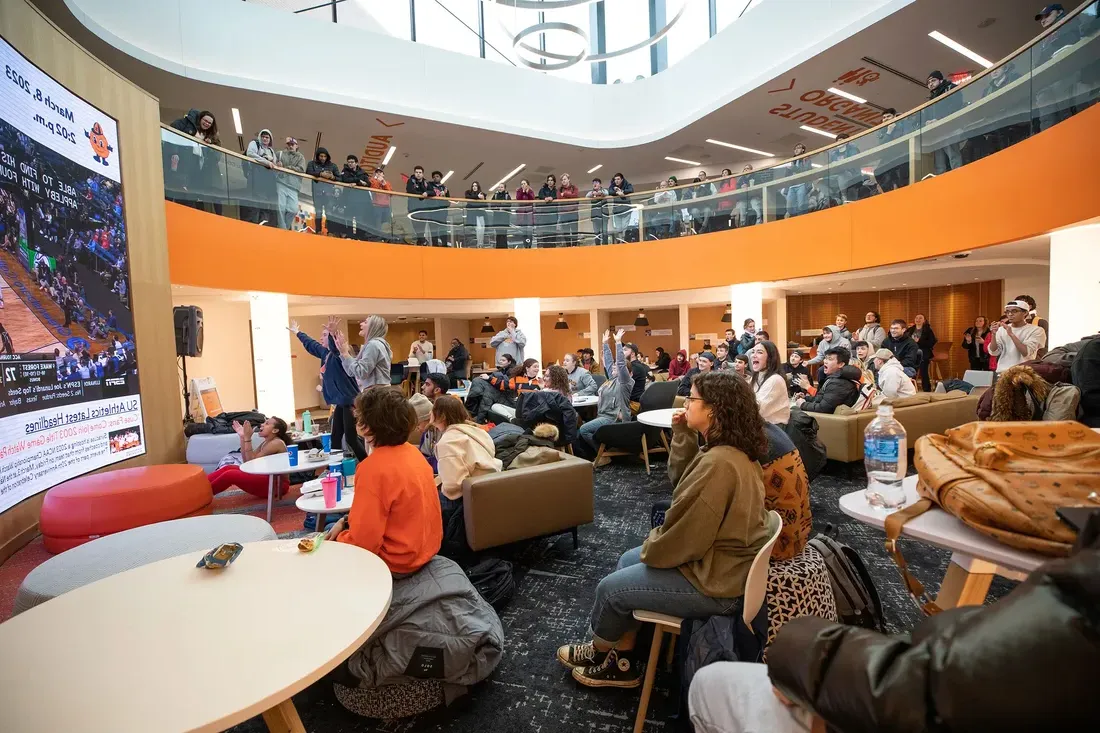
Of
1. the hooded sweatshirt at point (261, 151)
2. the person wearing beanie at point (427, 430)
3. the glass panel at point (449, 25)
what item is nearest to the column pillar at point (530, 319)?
the hooded sweatshirt at point (261, 151)

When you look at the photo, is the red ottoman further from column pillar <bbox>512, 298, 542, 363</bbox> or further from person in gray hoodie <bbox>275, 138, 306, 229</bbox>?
column pillar <bbox>512, 298, 542, 363</bbox>

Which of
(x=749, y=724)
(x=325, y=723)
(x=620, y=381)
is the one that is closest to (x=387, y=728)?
(x=325, y=723)

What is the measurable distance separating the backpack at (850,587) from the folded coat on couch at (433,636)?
1.49m

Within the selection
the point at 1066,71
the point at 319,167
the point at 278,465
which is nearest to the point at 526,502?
the point at 278,465

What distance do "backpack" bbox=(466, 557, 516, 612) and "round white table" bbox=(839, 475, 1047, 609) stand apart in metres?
2.11

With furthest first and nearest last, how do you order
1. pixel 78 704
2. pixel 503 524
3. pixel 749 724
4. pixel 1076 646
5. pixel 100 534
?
pixel 100 534, pixel 503 524, pixel 749 724, pixel 78 704, pixel 1076 646

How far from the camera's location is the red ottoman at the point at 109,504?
3.68 metres

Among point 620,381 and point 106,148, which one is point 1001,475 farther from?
point 106,148

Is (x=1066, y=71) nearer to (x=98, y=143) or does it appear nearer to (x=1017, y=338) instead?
(x=1017, y=338)

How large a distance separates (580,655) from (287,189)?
8.78 m

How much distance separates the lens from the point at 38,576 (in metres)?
2.41

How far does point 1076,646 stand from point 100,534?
502 centimetres

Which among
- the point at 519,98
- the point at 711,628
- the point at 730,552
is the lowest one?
the point at 711,628

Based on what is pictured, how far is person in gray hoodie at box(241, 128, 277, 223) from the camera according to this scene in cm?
789
